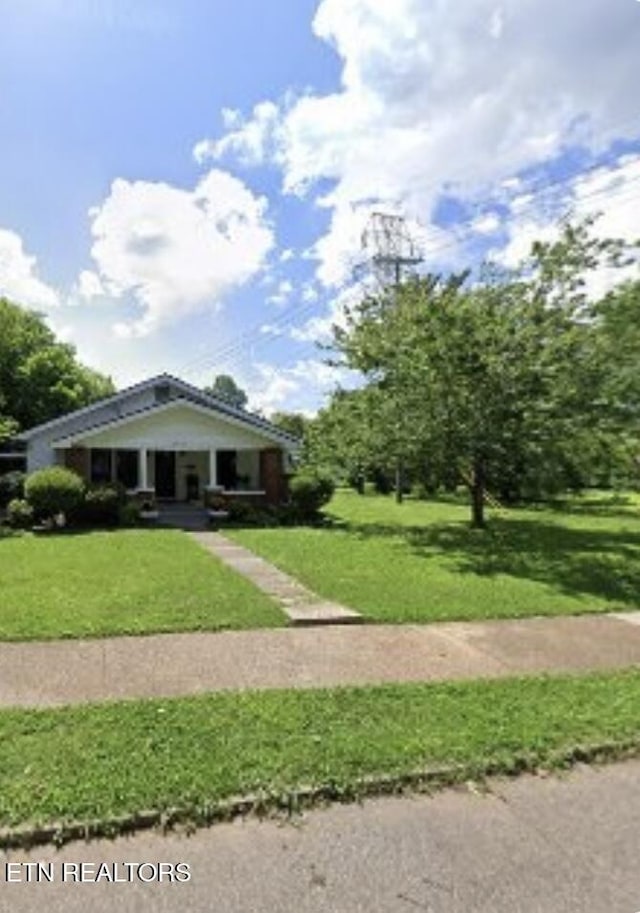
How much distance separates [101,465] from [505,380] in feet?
50.0

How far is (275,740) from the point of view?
5875 millimetres

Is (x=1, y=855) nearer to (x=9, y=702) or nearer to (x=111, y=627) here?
(x=9, y=702)

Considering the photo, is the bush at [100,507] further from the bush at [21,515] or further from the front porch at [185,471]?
the front porch at [185,471]

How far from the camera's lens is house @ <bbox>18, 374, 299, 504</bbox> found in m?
26.3

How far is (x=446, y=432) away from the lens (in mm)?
19016

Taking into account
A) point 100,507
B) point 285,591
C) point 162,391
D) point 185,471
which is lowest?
point 285,591

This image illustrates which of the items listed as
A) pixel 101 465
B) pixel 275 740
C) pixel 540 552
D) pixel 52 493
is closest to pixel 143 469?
pixel 101 465

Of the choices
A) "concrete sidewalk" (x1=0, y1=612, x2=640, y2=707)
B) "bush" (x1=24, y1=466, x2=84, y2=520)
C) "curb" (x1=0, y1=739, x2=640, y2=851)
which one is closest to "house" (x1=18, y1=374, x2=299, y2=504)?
"bush" (x1=24, y1=466, x2=84, y2=520)

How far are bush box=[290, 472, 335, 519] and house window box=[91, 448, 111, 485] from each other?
6951 millimetres

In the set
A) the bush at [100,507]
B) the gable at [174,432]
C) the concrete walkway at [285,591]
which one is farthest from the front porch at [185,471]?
the concrete walkway at [285,591]

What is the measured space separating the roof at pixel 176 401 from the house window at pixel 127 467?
1.62 meters

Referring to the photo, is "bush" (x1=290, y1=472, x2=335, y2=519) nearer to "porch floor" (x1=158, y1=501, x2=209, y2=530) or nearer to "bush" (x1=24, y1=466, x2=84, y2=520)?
"porch floor" (x1=158, y1=501, x2=209, y2=530)

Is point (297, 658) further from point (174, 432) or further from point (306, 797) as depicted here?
point (174, 432)

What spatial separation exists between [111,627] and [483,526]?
14.5 m
